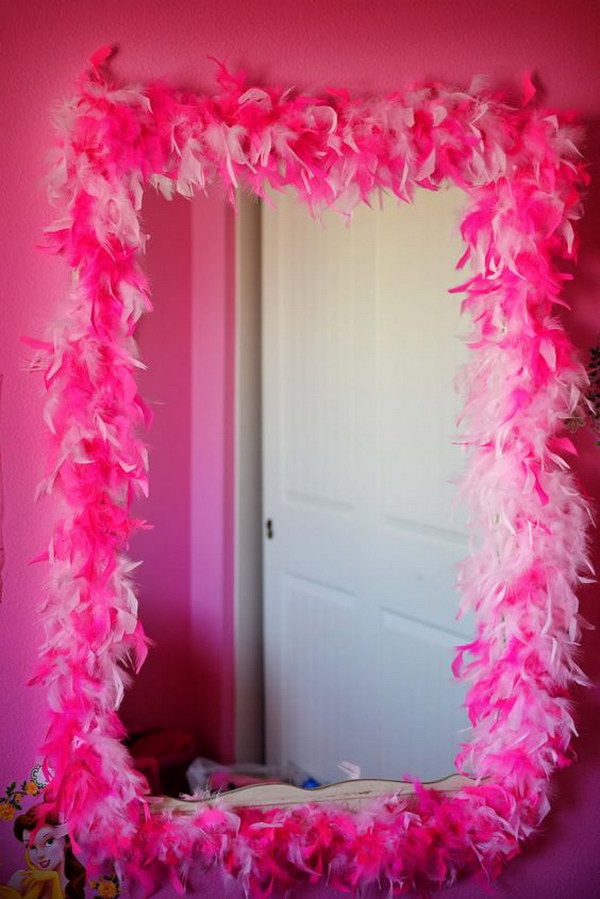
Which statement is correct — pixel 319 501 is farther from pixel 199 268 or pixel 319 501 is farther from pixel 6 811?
pixel 6 811

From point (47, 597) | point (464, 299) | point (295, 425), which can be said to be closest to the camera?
point (47, 597)

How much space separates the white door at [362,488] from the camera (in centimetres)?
→ 194

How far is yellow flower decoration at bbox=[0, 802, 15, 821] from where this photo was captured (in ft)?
6.04

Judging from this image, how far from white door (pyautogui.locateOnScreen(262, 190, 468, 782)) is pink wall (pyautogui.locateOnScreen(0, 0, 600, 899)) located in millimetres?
130

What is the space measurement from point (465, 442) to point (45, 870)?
1.18 metres

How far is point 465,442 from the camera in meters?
1.89

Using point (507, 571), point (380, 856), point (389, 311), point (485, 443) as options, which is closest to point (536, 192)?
point (389, 311)

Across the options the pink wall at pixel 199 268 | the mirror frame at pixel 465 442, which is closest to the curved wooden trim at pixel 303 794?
the mirror frame at pixel 465 442

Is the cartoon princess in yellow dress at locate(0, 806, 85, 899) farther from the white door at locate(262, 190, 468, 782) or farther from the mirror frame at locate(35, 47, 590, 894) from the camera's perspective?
the white door at locate(262, 190, 468, 782)

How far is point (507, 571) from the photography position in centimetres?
188

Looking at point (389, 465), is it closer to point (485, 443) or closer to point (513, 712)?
point (485, 443)

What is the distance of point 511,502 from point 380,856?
737 millimetres

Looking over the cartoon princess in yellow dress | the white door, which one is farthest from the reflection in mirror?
the cartoon princess in yellow dress

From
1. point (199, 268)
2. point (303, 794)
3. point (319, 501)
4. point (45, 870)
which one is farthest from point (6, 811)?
point (199, 268)
